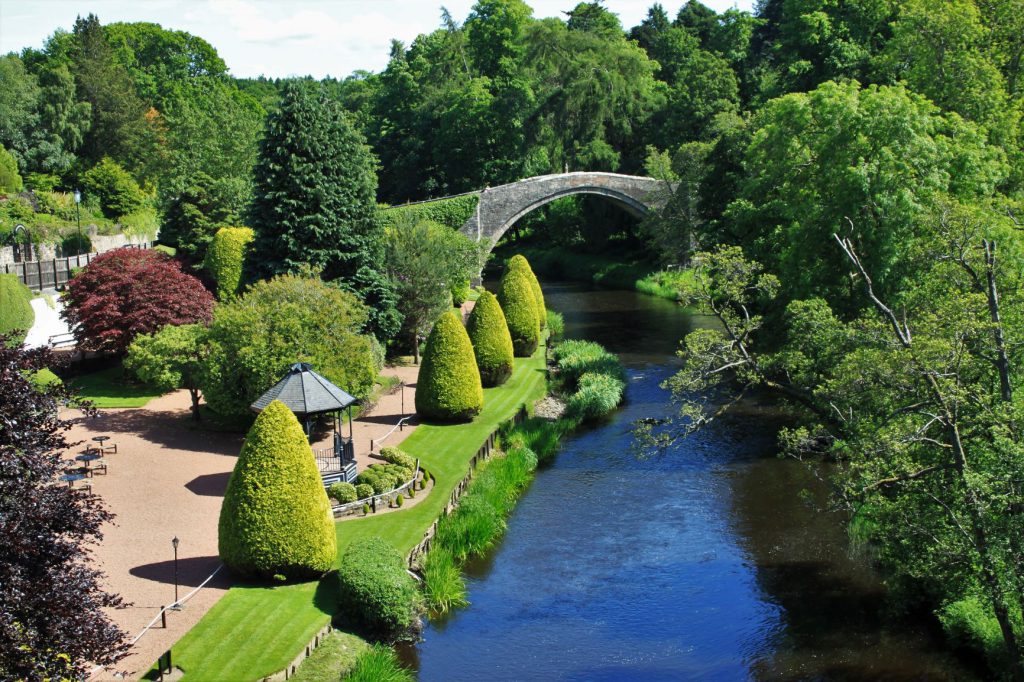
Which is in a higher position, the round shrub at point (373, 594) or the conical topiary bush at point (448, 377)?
the conical topiary bush at point (448, 377)

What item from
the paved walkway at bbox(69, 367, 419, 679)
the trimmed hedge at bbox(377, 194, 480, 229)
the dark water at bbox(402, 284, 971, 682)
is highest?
the trimmed hedge at bbox(377, 194, 480, 229)

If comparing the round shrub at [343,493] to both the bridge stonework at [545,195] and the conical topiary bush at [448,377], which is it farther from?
the bridge stonework at [545,195]

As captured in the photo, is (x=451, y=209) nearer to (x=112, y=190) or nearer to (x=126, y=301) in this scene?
(x=112, y=190)

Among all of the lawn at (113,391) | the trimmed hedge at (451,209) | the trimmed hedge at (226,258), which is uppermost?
the trimmed hedge at (451,209)

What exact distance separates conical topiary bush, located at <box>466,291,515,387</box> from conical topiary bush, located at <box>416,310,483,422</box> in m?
4.48

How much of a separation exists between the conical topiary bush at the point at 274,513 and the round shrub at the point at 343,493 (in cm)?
370

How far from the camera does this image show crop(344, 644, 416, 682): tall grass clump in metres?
17.3

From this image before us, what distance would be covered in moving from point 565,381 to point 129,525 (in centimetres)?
2130

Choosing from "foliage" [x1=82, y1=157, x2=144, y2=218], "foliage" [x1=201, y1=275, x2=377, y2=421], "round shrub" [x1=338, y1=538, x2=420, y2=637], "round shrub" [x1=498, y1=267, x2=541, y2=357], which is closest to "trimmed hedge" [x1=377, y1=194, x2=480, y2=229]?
"round shrub" [x1=498, y1=267, x2=541, y2=357]

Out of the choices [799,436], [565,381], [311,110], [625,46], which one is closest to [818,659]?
[799,436]

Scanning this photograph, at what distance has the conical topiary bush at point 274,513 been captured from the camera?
1959cm

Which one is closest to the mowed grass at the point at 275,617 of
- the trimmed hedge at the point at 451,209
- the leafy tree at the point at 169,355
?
the leafy tree at the point at 169,355

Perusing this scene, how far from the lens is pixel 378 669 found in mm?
17578

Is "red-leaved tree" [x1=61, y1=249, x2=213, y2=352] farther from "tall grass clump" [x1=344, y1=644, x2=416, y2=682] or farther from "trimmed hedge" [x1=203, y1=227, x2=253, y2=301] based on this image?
"tall grass clump" [x1=344, y1=644, x2=416, y2=682]
